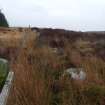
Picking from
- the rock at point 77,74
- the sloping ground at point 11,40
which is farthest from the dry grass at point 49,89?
the sloping ground at point 11,40

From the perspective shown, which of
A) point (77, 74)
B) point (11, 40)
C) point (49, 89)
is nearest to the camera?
point (49, 89)

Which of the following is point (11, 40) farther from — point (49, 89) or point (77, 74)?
point (49, 89)

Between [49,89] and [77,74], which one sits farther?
[77,74]

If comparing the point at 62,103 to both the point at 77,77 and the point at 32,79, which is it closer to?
the point at 32,79

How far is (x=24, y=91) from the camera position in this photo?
5.62 meters

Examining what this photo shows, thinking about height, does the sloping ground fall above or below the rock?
below

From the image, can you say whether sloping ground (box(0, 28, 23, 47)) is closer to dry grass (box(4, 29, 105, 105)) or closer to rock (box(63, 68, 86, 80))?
rock (box(63, 68, 86, 80))

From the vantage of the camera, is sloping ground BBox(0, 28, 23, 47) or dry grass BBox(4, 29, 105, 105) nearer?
dry grass BBox(4, 29, 105, 105)

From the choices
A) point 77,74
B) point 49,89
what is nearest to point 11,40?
point 77,74

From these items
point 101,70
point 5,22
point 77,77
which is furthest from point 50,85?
point 5,22

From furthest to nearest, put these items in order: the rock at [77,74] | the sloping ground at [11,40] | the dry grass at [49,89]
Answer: the sloping ground at [11,40] < the rock at [77,74] < the dry grass at [49,89]

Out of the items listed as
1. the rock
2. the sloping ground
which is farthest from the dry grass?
the sloping ground

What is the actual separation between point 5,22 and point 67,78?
980 inches

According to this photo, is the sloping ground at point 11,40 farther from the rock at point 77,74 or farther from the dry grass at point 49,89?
the dry grass at point 49,89
